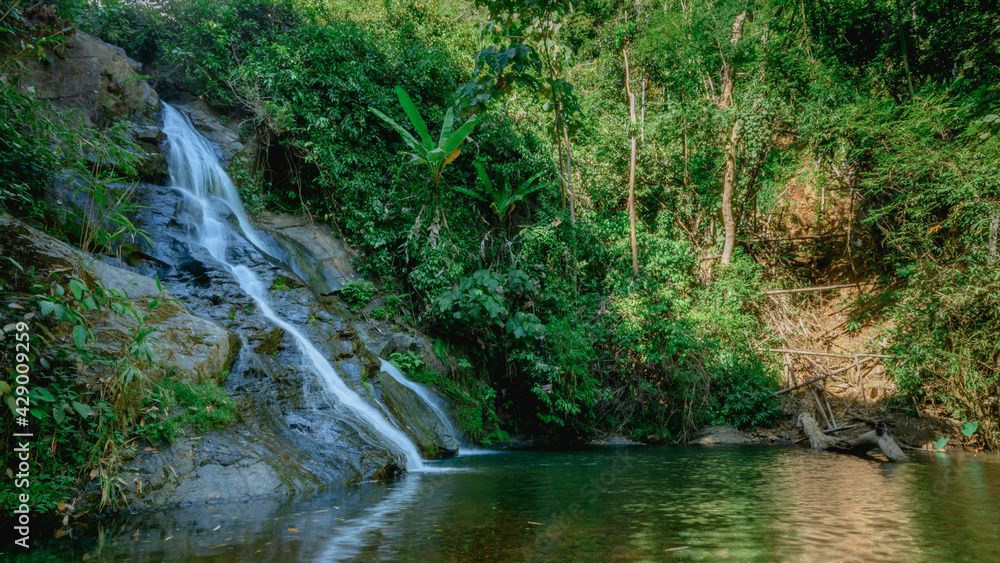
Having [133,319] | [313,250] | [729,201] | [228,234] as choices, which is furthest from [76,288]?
[729,201]

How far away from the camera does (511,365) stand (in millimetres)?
10445

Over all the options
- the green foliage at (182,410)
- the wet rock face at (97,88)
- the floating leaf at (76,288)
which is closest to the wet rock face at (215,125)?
the wet rock face at (97,88)

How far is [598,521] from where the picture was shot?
155 inches

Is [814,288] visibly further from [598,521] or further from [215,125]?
[215,125]

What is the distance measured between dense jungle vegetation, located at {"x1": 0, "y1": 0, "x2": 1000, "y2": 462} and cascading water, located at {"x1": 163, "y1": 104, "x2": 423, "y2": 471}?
0.65 metres

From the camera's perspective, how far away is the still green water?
3170mm

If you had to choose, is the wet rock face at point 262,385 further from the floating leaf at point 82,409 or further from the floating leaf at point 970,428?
the floating leaf at point 970,428

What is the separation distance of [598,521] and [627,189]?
11.6m

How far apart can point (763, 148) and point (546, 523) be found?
1207 cm

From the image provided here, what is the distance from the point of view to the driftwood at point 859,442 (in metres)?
7.41

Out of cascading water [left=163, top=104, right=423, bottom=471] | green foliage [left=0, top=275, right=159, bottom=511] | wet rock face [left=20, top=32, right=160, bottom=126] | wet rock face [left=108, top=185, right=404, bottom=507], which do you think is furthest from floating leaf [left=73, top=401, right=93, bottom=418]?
wet rock face [left=20, top=32, right=160, bottom=126]

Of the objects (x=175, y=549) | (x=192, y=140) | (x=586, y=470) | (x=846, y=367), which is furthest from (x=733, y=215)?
(x=175, y=549)

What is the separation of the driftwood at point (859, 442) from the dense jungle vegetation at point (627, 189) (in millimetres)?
1359

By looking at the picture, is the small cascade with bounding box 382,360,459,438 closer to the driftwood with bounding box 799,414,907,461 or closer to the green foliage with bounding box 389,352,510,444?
the green foliage with bounding box 389,352,510,444
